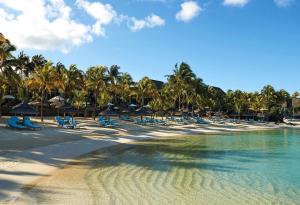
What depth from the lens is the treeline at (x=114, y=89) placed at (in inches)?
1570

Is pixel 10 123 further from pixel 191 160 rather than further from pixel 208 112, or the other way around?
pixel 208 112

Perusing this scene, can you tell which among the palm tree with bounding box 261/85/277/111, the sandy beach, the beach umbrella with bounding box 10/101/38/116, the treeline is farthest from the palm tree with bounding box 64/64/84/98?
the palm tree with bounding box 261/85/277/111

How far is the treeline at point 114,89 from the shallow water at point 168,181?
18.4 meters

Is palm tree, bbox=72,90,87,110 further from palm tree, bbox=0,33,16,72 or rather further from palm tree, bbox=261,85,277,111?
palm tree, bbox=261,85,277,111

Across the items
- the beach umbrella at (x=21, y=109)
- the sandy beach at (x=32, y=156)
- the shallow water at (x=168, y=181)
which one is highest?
the beach umbrella at (x=21, y=109)

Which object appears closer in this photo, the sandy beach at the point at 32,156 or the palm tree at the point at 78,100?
the sandy beach at the point at 32,156

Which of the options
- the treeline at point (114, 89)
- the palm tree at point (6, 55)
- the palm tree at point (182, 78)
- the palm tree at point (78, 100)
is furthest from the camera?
the palm tree at point (182, 78)

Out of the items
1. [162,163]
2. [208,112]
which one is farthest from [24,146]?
[208,112]

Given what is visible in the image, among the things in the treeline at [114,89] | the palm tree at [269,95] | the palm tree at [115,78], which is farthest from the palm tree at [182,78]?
the palm tree at [269,95]

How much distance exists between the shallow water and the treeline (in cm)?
1836

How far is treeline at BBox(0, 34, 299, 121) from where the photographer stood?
131 ft

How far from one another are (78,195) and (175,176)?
490 centimetres

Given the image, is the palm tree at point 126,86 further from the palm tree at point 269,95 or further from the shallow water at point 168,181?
the shallow water at point 168,181

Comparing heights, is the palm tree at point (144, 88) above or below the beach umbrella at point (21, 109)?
above
